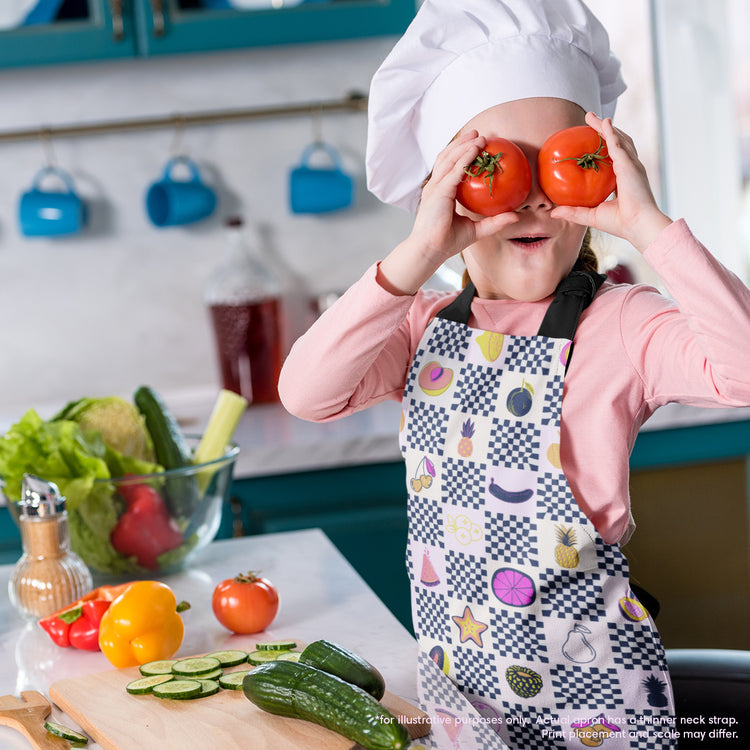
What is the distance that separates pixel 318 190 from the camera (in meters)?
2.33

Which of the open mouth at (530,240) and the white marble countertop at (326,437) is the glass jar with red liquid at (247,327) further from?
the open mouth at (530,240)

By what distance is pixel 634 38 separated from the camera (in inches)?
105

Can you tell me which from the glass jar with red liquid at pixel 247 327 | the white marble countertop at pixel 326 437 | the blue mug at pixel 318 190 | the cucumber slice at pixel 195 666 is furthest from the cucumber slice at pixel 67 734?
the blue mug at pixel 318 190

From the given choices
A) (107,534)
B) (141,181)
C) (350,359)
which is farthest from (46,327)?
(350,359)

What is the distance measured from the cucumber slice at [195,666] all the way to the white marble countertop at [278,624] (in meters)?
0.08

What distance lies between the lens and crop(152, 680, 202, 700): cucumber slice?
929 millimetres

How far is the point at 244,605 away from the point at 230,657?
3.9 inches

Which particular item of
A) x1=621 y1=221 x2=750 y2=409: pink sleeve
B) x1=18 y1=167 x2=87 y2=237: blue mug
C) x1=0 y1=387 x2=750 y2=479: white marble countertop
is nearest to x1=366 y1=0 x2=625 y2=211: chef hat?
x1=621 y1=221 x2=750 y2=409: pink sleeve

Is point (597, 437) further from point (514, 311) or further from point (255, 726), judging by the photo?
point (255, 726)

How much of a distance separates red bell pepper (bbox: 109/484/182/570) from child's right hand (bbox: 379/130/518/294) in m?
0.50

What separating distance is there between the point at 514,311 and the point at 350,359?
0.20 m

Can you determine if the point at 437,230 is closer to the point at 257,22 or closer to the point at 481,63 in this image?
the point at 481,63

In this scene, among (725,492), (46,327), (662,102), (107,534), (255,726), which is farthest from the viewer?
(662,102)

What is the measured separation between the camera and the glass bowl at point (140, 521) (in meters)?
1.29
